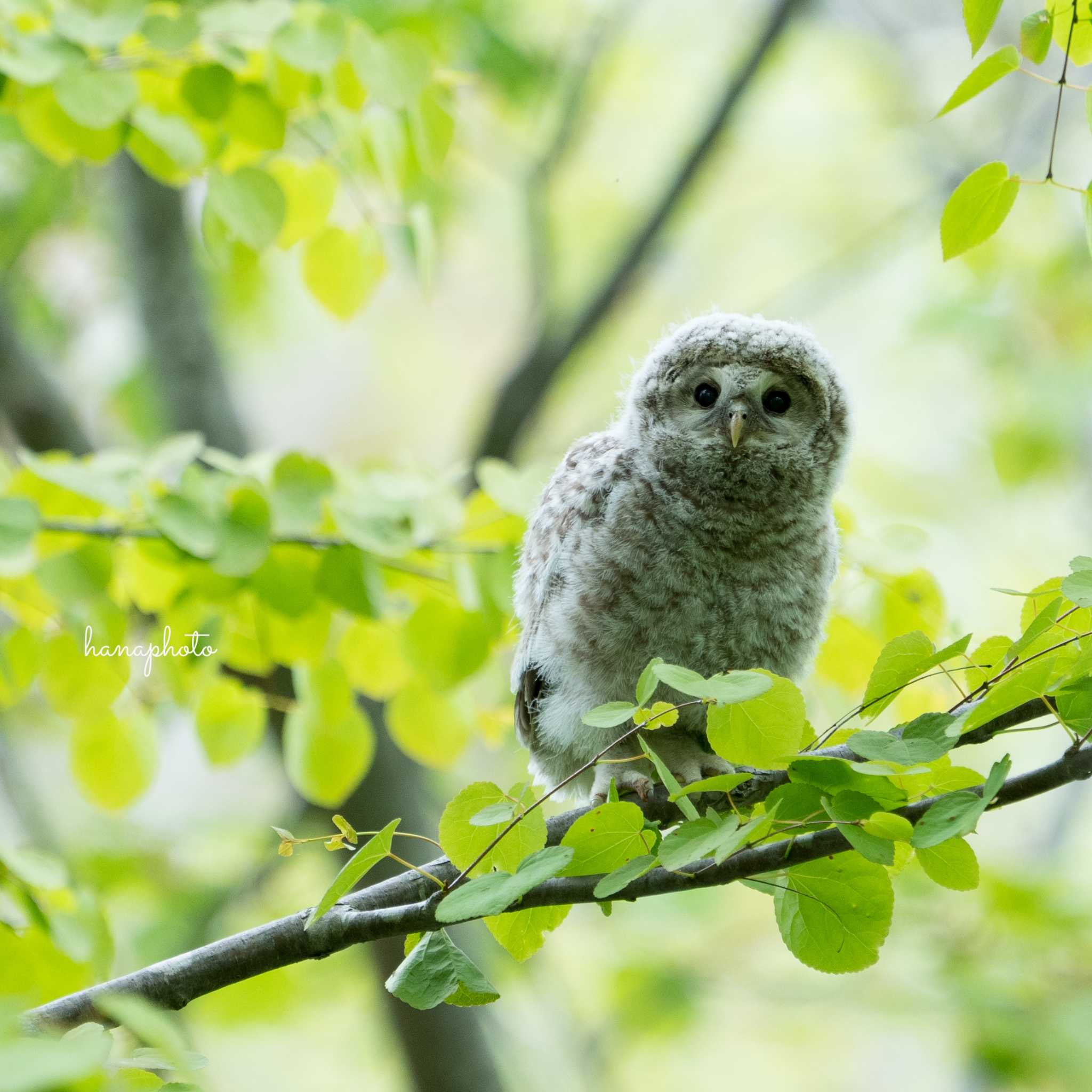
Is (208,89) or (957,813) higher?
(208,89)

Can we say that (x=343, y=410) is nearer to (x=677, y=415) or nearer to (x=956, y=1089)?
(x=956, y=1089)

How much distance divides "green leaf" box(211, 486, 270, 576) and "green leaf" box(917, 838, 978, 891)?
52.6 inches

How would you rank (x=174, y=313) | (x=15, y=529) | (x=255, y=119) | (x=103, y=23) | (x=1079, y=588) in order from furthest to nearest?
(x=174, y=313) < (x=255, y=119) < (x=103, y=23) < (x=15, y=529) < (x=1079, y=588)

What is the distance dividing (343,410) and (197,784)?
4.21 meters

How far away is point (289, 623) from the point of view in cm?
244

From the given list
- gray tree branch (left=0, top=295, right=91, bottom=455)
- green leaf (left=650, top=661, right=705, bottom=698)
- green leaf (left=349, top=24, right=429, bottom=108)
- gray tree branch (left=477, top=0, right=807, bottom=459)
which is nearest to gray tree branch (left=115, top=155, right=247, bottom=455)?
gray tree branch (left=0, top=295, right=91, bottom=455)

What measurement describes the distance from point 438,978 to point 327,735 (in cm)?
120

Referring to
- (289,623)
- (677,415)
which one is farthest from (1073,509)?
(289,623)

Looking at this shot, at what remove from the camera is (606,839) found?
136 cm

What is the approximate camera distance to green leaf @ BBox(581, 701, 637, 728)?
129cm

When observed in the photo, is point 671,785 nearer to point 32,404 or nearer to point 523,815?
point 523,815

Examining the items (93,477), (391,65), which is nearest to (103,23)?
(391,65)

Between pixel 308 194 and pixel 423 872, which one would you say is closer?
pixel 423 872

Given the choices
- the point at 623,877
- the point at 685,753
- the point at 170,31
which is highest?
the point at 170,31
